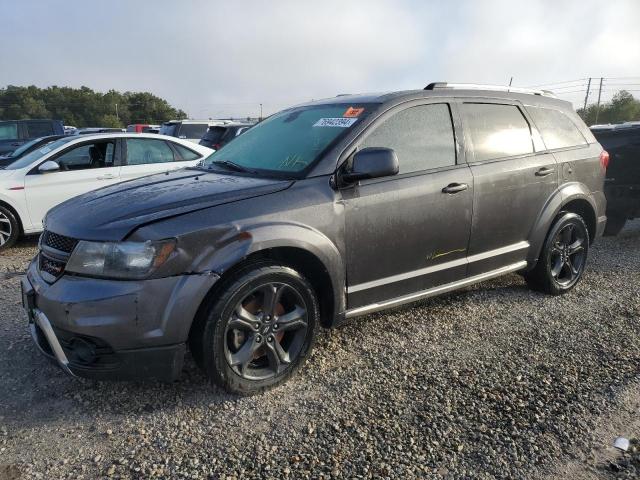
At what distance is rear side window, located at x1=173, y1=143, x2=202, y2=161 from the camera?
24.7 feet

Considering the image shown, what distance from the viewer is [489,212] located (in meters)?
3.84

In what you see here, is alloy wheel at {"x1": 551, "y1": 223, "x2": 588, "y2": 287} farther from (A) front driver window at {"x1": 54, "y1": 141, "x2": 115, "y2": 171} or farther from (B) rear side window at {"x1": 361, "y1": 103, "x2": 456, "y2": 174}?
(A) front driver window at {"x1": 54, "y1": 141, "x2": 115, "y2": 171}

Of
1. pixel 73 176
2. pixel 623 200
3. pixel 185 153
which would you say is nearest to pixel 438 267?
pixel 623 200

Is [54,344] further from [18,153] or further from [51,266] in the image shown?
[18,153]

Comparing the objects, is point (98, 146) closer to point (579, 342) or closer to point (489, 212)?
point (489, 212)

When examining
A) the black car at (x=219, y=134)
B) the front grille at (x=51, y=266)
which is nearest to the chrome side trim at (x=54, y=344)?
the front grille at (x=51, y=266)

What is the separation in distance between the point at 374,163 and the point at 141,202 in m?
1.38

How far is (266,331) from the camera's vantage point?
2924 mm

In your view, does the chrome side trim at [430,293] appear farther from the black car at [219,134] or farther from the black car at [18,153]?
the black car at [219,134]

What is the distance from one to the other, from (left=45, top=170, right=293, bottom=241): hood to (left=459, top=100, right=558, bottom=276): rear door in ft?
5.25

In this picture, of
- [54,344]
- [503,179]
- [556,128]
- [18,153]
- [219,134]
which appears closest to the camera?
[54,344]

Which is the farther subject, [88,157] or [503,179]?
[88,157]

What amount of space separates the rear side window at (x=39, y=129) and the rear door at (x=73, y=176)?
31.7ft

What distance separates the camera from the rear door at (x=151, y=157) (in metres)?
7.09
